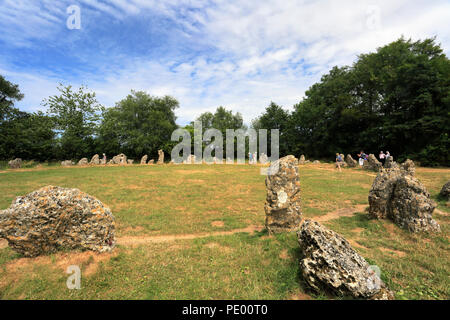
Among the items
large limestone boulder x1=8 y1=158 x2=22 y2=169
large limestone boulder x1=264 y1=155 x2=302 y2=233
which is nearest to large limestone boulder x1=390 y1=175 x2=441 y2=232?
large limestone boulder x1=264 y1=155 x2=302 y2=233

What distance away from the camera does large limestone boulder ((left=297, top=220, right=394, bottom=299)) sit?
3.19 metres

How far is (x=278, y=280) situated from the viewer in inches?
155

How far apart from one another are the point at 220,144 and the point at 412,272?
44.6 metres

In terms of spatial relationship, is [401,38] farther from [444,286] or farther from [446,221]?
[444,286]

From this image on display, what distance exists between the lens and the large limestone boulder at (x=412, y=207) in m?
6.02

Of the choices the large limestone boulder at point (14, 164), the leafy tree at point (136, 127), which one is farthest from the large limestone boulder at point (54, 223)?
the leafy tree at point (136, 127)

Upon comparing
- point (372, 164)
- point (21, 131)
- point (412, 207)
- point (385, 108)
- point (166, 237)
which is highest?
point (385, 108)

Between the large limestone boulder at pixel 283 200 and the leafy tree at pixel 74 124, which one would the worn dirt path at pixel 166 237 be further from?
the leafy tree at pixel 74 124

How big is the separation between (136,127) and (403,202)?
165ft

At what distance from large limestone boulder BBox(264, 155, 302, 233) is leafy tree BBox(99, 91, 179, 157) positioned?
136ft

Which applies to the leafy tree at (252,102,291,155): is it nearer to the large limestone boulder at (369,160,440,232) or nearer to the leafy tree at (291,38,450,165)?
the leafy tree at (291,38,450,165)

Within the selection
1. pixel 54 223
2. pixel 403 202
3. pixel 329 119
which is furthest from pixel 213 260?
pixel 329 119

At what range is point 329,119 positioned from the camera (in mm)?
41812

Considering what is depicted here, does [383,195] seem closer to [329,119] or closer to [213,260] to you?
[213,260]
